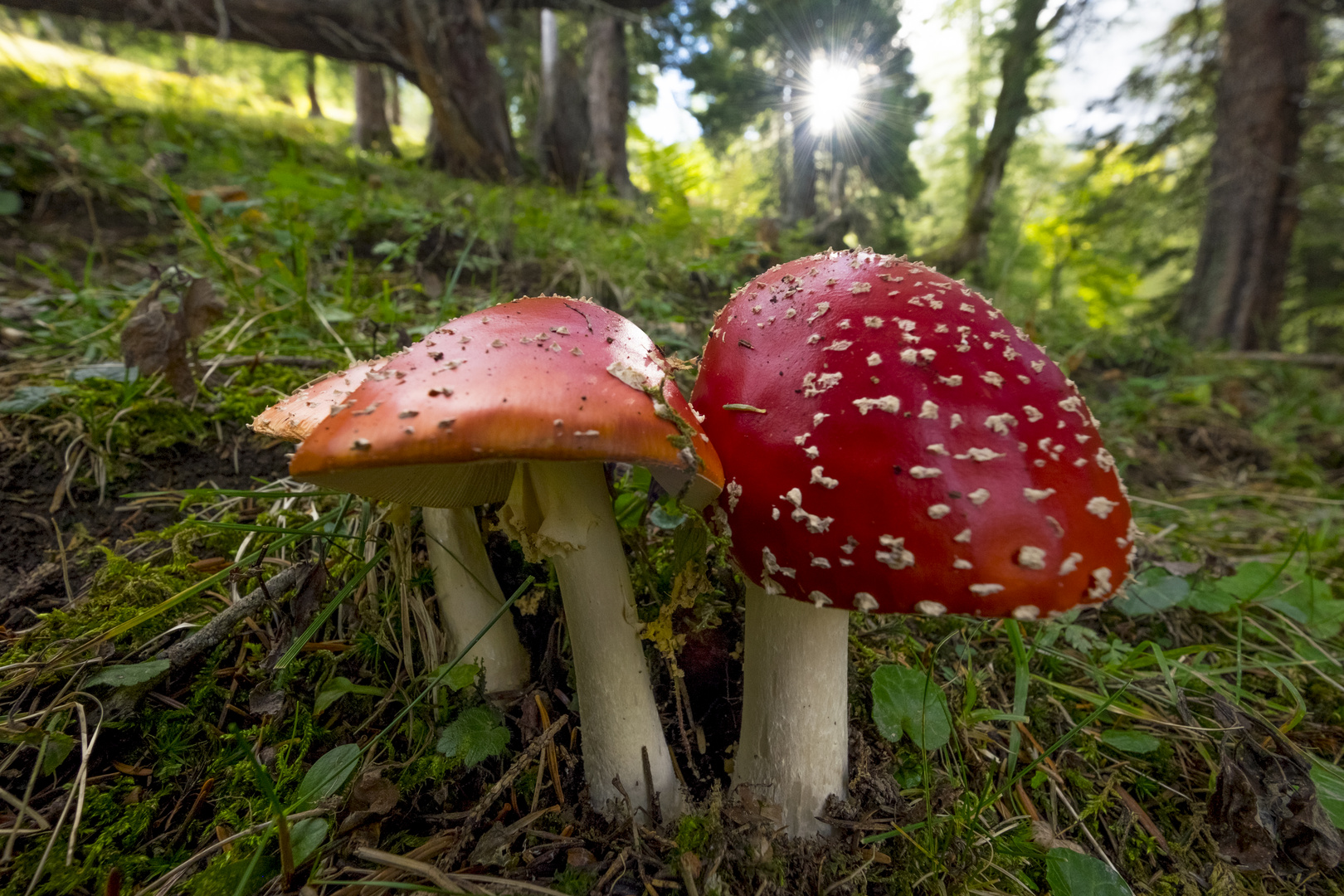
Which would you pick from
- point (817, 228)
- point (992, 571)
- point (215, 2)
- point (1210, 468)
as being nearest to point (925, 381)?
point (992, 571)

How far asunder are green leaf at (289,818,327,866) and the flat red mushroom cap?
2.63ft

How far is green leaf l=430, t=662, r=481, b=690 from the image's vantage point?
171 cm

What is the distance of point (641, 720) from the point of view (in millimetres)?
1697

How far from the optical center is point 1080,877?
154 centimetres

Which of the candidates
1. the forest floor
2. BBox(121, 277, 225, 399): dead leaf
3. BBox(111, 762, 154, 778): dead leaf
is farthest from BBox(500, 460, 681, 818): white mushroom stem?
BBox(121, 277, 225, 399): dead leaf

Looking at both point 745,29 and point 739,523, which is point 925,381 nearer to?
point 739,523

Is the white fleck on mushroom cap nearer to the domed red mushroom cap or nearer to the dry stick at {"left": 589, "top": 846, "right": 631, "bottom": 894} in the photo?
the domed red mushroom cap

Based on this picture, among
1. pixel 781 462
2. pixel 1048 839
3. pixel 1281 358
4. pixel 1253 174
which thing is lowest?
pixel 1048 839

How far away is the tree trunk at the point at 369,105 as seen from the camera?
370 inches

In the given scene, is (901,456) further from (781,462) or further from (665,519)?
(665,519)

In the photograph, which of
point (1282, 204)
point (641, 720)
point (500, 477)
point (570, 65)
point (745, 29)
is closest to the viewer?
point (641, 720)

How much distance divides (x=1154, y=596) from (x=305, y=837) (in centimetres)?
297

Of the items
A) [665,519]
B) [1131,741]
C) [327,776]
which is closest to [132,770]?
[327,776]

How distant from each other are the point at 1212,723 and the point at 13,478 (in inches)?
167
